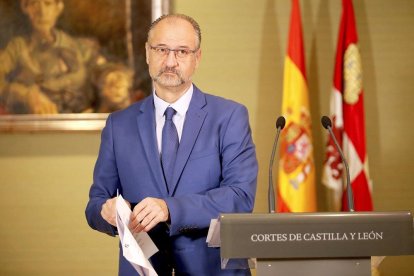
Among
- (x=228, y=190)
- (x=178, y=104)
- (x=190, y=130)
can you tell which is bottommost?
(x=228, y=190)

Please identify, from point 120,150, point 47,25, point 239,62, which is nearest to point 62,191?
point 47,25

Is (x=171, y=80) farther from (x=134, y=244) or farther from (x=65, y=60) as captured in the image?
(x=65, y=60)

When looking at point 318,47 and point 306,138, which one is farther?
point 318,47

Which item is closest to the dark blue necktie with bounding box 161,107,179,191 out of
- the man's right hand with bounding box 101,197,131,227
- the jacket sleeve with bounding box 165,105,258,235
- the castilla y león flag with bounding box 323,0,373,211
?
the jacket sleeve with bounding box 165,105,258,235

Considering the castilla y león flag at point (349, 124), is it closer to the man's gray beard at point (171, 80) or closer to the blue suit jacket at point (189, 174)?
the blue suit jacket at point (189, 174)

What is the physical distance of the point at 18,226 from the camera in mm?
5246

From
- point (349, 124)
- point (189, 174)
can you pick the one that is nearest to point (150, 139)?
point (189, 174)

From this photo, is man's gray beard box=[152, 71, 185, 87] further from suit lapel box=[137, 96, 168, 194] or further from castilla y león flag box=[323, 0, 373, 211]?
castilla y león flag box=[323, 0, 373, 211]

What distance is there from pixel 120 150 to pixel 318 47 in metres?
2.91

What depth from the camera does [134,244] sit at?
7.13 ft

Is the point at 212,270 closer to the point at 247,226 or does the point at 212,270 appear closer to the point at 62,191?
the point at 247,226

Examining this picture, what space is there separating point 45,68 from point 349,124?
7.55 ft

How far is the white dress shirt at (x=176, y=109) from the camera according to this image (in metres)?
2.74

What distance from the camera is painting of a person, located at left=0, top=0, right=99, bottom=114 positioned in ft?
17.1
